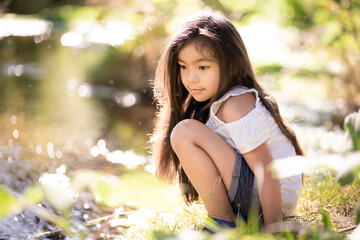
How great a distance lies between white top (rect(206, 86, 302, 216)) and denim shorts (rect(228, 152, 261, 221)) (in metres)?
0.05

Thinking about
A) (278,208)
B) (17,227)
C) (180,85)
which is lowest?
(17,227)

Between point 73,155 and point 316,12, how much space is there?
1.94m

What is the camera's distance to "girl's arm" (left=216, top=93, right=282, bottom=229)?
4.07ft

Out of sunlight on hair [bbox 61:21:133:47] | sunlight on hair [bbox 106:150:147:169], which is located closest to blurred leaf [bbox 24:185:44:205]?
sunlight on hair [bbox 106:150:147:169]

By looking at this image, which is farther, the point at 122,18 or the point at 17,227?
the point at 122,18

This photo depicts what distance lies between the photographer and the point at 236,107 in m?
1.30

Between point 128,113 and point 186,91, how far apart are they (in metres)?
2.33

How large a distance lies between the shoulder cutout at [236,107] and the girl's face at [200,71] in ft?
0.29

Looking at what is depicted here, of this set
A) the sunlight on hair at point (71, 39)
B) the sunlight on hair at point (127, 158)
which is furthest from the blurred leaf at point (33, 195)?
the sunlight on hair at point (71, 39)

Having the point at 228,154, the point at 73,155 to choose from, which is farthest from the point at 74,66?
the point at 228,154

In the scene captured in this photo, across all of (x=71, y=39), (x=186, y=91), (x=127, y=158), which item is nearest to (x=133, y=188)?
(x=186, y=91)

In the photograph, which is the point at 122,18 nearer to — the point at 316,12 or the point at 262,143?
the point at 316,12

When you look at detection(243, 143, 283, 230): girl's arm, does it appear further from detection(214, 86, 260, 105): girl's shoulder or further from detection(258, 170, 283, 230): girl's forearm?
A: detection(214, 86, 260, 105): girl's shoulder

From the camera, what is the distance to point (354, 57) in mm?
3359
